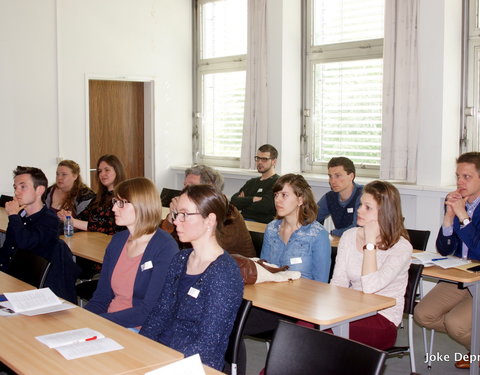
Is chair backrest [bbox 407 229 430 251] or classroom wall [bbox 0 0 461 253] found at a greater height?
classroom wall [bbox 0 0 461 253]

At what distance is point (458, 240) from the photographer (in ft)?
14.8

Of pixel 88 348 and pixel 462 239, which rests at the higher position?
pixel 462 239

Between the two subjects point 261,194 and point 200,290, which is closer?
point 200,290

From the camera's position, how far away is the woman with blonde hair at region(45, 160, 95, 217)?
5.87 meters

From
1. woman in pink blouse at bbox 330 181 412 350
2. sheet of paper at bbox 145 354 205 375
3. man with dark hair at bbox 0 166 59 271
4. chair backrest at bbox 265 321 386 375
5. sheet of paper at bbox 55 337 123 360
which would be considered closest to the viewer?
sheet of paper at bbox 145 354 205 375

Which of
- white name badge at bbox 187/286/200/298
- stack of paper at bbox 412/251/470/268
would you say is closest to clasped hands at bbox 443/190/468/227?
stack of paper at bbox 412/251/470/268

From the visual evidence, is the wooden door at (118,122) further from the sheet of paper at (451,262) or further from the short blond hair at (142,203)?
the sheet of paper at (451,262)

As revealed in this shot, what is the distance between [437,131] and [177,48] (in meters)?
4.37

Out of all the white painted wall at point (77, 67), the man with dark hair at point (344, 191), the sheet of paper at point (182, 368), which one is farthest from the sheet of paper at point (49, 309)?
the white painted wall at point (77, 67)

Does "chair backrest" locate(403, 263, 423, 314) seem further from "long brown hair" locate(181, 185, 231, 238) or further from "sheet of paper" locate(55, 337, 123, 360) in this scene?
"sheet of paper" locate(55, 337, 123, 360)

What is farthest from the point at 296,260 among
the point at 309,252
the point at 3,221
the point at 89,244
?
the point at 3,221

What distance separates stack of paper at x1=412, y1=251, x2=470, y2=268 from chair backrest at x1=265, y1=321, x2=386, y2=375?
6.63ft

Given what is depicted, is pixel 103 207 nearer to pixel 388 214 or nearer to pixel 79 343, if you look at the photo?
pixel 388 214

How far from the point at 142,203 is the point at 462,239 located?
2318mm
